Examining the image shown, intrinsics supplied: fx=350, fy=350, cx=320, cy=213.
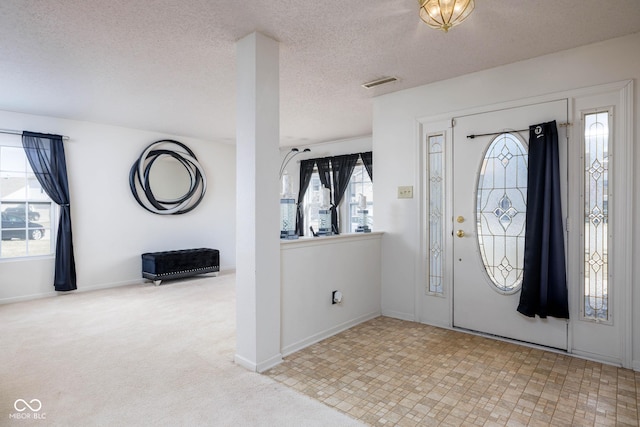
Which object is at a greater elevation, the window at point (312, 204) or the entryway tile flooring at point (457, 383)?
the window at point (312, 204)

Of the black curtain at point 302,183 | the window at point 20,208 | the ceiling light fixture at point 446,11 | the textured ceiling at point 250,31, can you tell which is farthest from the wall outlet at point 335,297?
the window at point 20,208

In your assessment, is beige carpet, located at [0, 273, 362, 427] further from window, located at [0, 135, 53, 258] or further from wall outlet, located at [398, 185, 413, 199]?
wall outlet, located at [398, 185, 413, 199]

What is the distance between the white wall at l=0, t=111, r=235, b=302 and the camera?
493 centimetres

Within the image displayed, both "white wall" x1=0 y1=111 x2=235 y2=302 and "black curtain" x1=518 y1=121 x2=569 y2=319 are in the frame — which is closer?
"black curtain" x1=518 y1=121 x2=569 y2=319

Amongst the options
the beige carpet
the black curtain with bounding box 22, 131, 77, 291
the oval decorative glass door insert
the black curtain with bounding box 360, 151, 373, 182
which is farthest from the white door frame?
the black curtain with bounding box 22, 131, 77, 291

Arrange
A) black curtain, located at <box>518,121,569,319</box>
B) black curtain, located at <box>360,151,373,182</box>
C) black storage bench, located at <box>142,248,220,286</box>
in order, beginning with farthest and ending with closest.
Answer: black curtain, located at <box>360,151,373,182</box>, black storage bench, located at <box>142,248,220,286</box>, black curtain, located at <box>518,121,569,319</box>

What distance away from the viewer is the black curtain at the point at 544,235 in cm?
294

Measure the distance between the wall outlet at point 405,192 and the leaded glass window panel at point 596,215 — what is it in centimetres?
154

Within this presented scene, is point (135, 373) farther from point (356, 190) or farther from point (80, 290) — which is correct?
point (356, 190)

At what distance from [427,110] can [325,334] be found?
8.36ft

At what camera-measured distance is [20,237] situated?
16.1ft

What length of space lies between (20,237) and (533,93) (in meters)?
6.51

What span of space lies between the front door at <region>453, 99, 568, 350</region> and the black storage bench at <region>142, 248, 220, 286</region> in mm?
4319

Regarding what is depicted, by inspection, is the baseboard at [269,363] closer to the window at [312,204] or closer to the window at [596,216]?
the window at [596,216]
